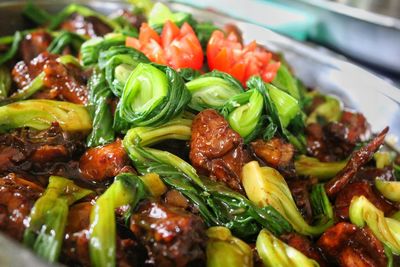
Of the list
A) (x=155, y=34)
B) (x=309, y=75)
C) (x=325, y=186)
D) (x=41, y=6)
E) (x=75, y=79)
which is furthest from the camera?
(x=41, y=6)

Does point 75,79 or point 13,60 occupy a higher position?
point 75,79

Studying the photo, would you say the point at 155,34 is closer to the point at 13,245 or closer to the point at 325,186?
the point at 325,186

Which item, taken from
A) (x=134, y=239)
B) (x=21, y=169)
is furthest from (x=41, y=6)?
(x=134, y=239)

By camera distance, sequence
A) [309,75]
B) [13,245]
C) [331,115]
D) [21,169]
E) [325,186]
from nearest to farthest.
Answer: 1. [13,245]
2. [21,169]
3. [325,186]
4. [331,115]
5. [309,75]

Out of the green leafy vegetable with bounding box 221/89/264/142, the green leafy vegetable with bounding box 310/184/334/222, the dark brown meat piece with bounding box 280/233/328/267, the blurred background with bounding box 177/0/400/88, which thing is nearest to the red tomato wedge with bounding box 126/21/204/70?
the green leafy vegetable with bounding box 221/89/264/142

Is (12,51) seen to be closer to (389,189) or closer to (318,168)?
(318,168)

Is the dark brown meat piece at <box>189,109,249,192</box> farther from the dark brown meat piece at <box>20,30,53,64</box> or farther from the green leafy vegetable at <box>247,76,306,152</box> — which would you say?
the dark brown meat piece at <box>20,30,53,64</box>

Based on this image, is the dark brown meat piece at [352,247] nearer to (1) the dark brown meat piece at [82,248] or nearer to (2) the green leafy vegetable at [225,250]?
(2) the green leafy vegetable at [225,250]
